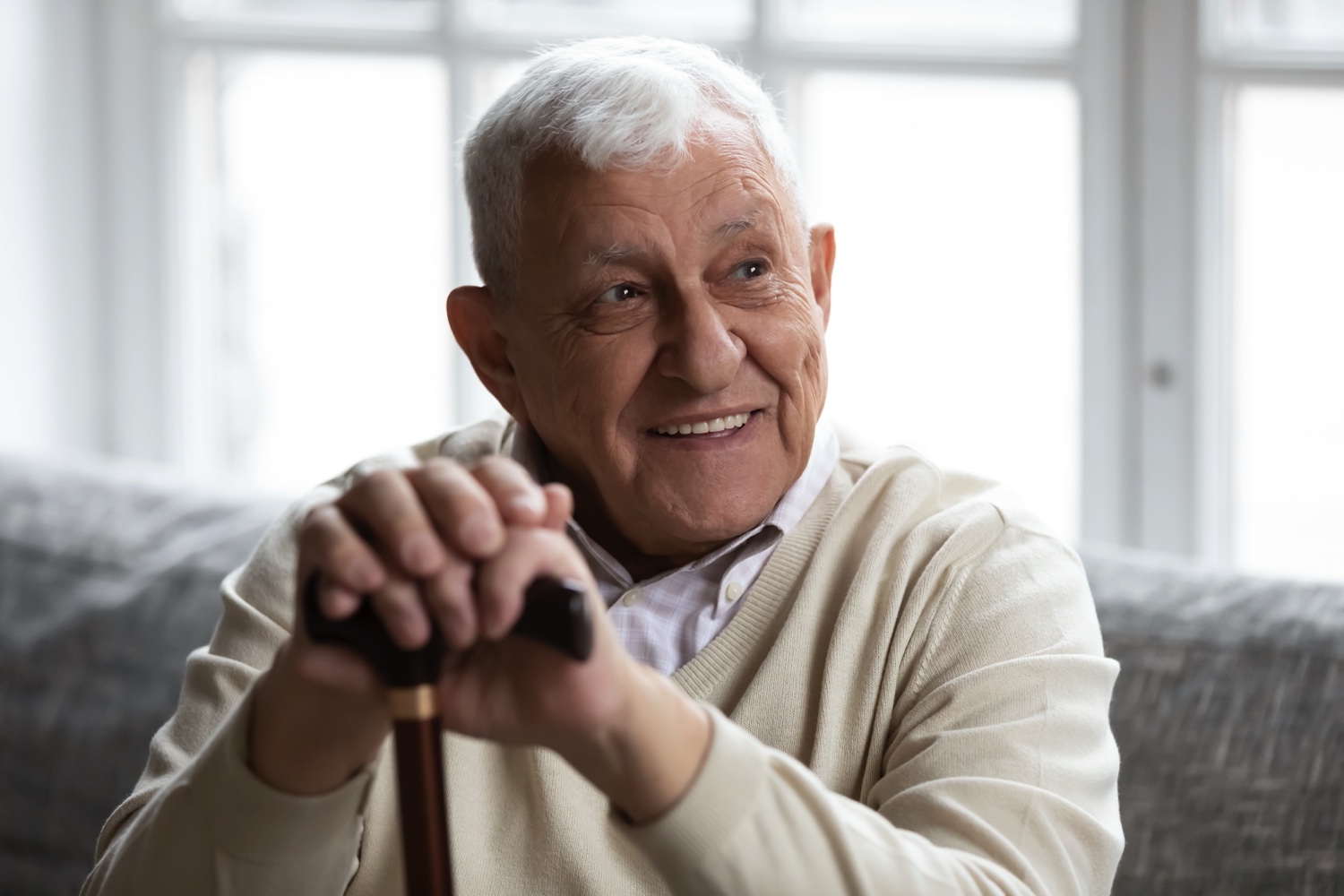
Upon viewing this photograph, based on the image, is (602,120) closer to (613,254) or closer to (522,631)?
(613,254)

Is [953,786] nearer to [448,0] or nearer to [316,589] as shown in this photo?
[316,589]

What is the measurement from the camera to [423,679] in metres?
0.85

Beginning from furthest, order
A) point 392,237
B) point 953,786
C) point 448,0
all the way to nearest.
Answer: point 392,237 → point 448,0 → point 953,786

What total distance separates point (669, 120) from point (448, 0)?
6.71 ft

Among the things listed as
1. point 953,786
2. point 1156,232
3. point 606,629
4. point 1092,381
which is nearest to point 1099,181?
point 1156,232

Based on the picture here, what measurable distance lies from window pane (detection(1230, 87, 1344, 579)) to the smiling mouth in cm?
152

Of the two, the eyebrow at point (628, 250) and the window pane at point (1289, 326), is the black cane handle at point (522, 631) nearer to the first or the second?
the eyebrow at point (628, 250)

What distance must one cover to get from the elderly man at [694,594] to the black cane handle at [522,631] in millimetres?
103

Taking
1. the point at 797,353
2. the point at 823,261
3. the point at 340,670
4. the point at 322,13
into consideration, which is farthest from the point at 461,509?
the point at 322,13

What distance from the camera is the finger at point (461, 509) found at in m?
0.85

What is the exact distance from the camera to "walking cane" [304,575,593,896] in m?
0.83

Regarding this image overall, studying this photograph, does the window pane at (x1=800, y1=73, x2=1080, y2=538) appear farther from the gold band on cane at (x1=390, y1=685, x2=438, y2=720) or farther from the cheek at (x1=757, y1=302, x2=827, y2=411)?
the gold band on cane at (x1=390, y1=685, x2=438, y2=720)

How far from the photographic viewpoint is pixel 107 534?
7.07 ft

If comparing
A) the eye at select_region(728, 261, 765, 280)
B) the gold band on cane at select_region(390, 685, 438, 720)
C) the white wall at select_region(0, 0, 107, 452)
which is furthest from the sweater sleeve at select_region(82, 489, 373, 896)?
the white wall at select_region(0, 0, 107, 452)
